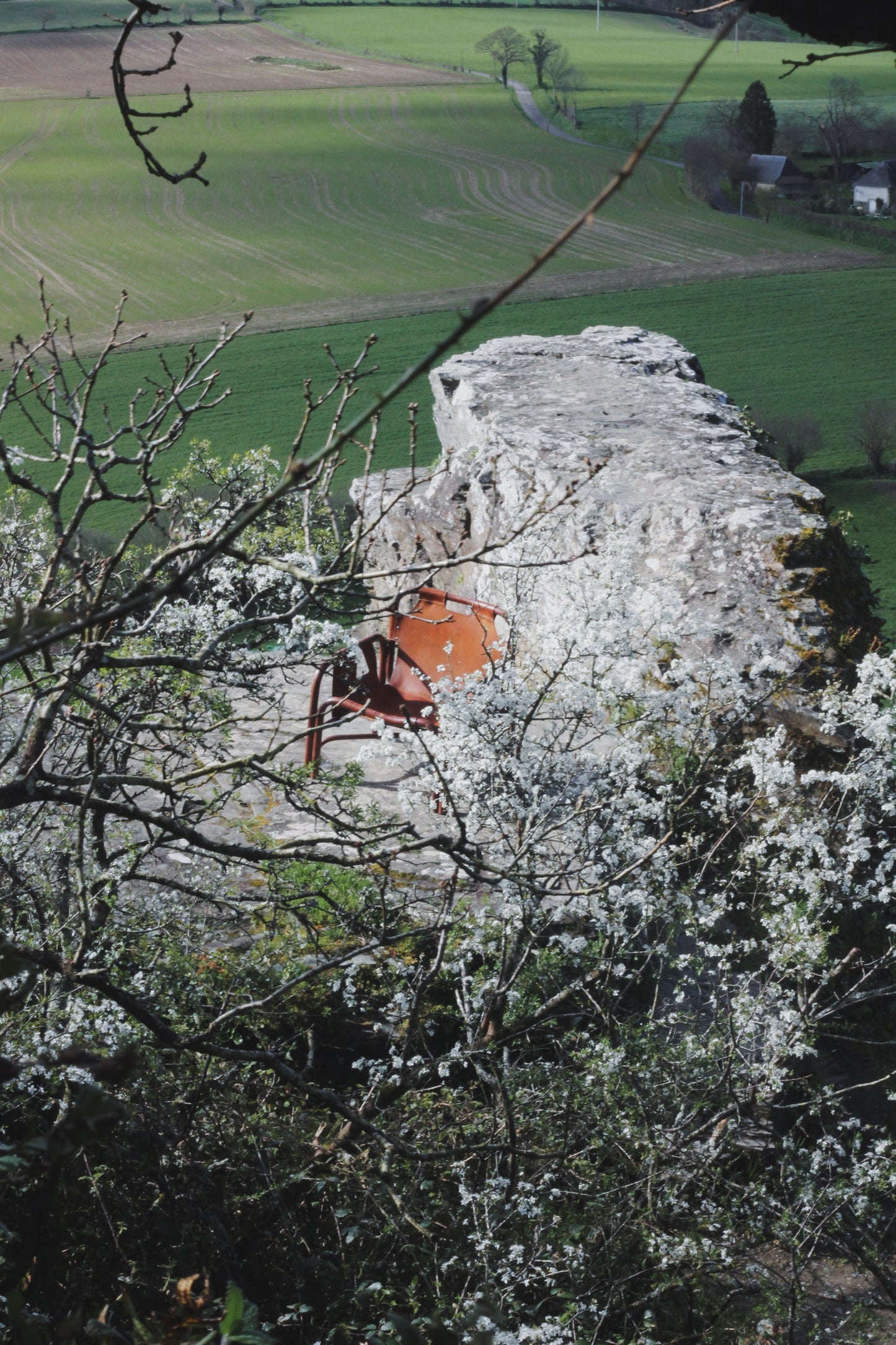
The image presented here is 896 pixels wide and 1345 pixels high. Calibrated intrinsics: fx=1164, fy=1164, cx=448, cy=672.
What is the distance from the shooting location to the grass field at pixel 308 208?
33281 millimetres

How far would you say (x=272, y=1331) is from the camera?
294 cm

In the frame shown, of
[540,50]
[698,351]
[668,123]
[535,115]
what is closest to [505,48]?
[540,50]

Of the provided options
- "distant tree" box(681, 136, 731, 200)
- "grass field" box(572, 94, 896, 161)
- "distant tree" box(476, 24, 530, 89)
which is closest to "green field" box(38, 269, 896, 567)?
"distant tree" box(681, 136, 731, 200)

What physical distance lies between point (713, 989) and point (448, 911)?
4.01 feet

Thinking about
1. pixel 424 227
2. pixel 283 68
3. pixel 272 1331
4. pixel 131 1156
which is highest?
pixel 283 68

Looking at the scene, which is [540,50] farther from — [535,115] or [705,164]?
[705,164]

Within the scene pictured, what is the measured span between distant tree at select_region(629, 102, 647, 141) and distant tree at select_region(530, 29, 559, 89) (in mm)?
6093

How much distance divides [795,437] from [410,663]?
18647mm

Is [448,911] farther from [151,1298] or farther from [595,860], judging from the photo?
[151,1298]

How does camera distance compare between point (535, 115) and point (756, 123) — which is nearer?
point (756, 123)

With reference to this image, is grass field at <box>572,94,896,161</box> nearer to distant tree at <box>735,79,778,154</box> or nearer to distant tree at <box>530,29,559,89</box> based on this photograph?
distant tree at <box>530,29,559,89</box>

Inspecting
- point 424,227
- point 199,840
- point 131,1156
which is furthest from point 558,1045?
point 424,227

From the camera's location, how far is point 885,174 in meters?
40.6

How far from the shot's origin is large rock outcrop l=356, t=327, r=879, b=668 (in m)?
5.75
